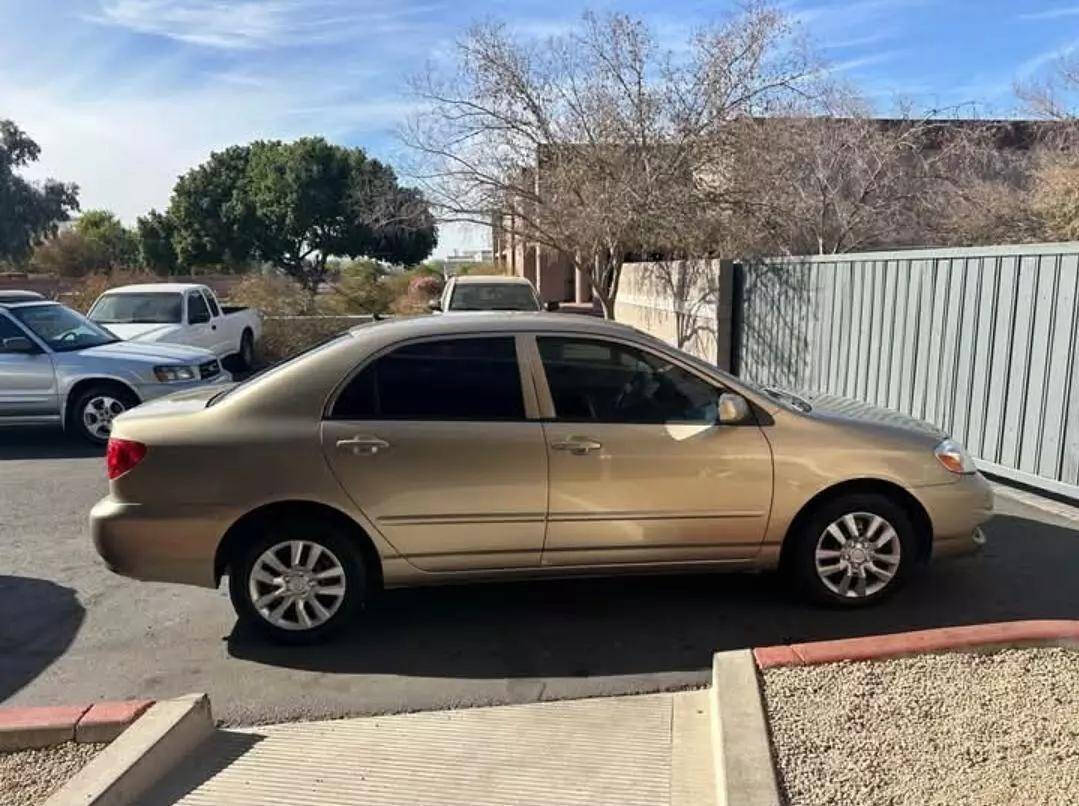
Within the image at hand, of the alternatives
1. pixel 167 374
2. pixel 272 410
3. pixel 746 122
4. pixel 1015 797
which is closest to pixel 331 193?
pixel 746 122

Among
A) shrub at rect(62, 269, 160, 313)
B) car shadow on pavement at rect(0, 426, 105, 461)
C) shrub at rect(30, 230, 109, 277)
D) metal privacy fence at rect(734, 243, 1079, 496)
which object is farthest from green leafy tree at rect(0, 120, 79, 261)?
metal privacy fence at rect(734, 243, 1079, 496)

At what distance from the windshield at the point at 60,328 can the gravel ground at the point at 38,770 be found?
7.06 metres

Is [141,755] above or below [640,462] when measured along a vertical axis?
below

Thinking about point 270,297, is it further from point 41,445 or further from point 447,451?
point 447,451

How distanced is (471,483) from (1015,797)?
2.58 meters

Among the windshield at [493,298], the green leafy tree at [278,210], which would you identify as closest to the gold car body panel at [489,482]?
the windshield at [493,298]

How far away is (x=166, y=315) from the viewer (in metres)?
12.8

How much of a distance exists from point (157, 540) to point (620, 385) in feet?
8.20

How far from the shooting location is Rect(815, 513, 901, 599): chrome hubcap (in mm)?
4477

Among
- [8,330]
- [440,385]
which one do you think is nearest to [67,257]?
[8,330]

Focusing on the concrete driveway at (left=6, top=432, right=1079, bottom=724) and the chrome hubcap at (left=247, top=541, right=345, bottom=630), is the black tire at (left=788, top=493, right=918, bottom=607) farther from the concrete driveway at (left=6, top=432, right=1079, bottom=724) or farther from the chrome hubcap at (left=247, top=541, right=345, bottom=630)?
the chrome hubcap at (left=247, top=541, right=345, bottom=630)

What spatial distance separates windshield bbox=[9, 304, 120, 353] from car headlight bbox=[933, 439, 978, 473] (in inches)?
346

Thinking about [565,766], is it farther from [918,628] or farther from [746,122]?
[746,122]

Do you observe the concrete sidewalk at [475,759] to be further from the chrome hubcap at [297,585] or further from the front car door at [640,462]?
the front car door at [640,462]
